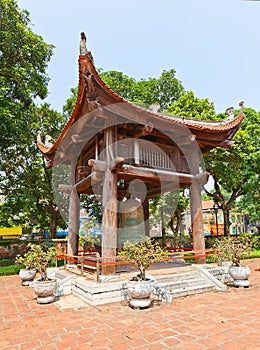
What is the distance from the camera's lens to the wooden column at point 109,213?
6.88 m

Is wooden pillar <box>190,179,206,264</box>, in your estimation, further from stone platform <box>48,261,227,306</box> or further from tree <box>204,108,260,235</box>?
tree <box>204,108,260,235</box>

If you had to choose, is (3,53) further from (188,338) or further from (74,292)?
(188,338)

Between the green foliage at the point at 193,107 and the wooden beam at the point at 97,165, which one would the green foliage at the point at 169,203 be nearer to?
the green foliage at the point at 193,107

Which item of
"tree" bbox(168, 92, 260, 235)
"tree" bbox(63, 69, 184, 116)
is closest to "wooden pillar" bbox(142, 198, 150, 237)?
"tree" bbox(168, 92, 260, 235)

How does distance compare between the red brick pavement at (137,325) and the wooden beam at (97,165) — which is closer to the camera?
the red brick pavement at (137,325)

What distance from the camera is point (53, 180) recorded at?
60.9 feet

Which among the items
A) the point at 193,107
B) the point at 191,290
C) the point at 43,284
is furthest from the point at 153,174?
the point at 193,107

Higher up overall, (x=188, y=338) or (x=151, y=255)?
(x=151, y=255)

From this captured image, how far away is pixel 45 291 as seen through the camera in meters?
6.31

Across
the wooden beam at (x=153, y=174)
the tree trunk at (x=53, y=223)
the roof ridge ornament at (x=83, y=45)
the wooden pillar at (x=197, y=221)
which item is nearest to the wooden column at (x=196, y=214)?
the wooden pillar at (x=197, y=221)

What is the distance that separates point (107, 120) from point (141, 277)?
14.9 feet

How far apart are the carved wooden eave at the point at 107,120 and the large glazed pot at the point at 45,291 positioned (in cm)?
428

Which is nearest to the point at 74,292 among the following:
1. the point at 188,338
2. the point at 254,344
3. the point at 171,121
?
the point at 188,338

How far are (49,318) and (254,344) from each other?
3783mm
